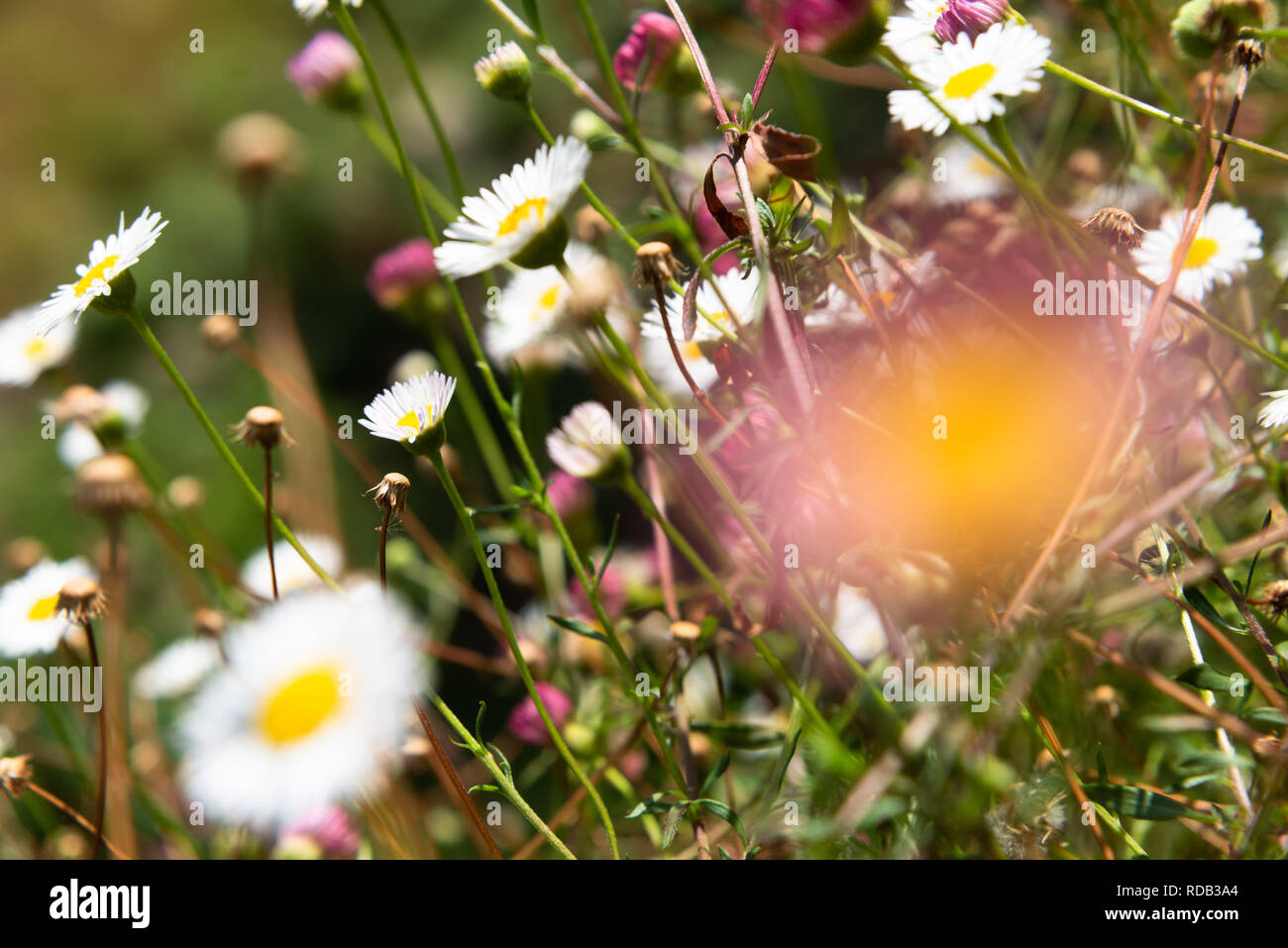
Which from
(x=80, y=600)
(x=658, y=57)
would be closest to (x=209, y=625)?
(x=80, y=600)

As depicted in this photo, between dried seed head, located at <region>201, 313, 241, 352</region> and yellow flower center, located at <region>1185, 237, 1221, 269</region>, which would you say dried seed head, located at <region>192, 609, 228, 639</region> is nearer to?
dried seed head, located at <region>201, 313, 241, 352</region>

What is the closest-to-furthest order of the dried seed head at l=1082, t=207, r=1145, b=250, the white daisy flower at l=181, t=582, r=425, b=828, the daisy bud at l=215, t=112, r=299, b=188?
1. the white daisy flower at l=181, t=582, r=425, b=828
2. the dried seed head at l=1082, t=207, r=1145, b=250
3. the daisy bud at l=215, t=112, r=299, b=188

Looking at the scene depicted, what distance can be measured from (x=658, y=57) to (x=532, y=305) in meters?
0.11

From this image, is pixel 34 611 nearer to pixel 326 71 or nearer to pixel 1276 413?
pixel 326 71

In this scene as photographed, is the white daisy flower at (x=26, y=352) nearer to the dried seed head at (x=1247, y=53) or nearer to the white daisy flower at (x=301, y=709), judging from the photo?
the white daisy flower at (x=301, y=709)

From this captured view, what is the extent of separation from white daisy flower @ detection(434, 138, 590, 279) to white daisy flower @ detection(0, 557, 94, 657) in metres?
0.21

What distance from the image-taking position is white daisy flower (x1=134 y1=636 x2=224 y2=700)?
1.38 ft

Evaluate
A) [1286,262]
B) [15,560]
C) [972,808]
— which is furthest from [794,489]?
[15,560]

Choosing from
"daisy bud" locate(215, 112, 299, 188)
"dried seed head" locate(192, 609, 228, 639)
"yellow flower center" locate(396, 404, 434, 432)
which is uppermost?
"daisy bud" locate(215, 112, 299, 188)

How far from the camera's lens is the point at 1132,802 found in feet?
0.75

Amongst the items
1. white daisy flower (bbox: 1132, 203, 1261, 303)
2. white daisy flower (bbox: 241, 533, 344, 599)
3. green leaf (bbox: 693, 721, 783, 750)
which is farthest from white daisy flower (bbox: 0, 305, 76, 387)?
white daisy flower (bbox: 1132, 203, 1261, 303)

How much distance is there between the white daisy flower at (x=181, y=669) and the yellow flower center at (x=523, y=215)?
0.25m

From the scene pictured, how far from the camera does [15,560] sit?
437 millimetres

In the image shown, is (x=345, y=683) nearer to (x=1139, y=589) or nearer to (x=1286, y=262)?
(x=1139, y=589)
